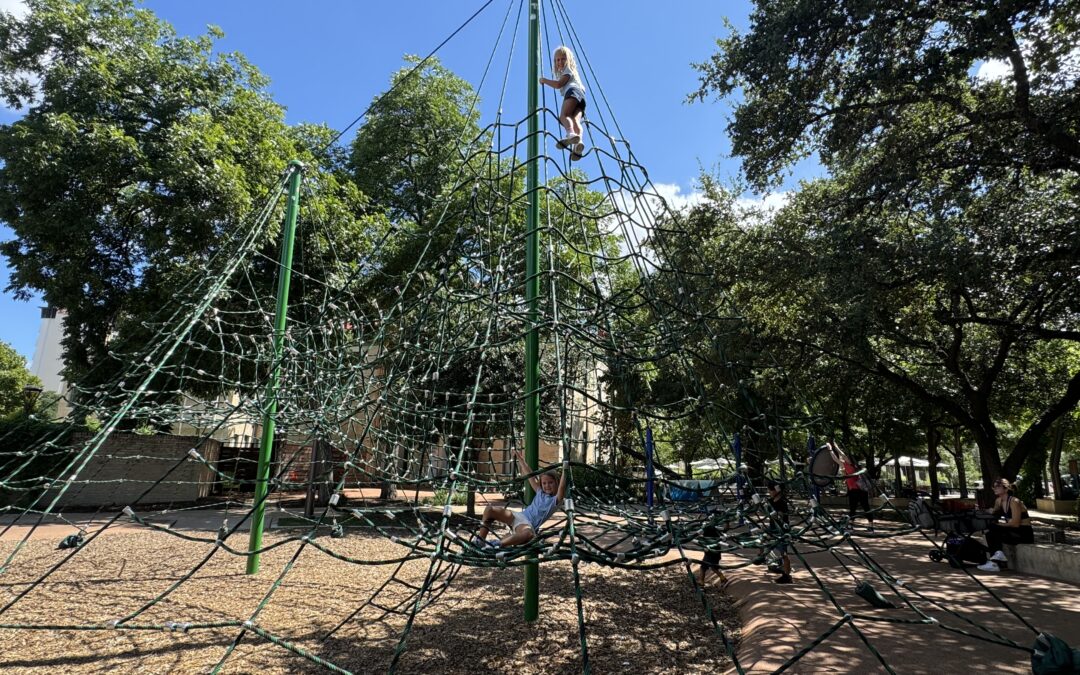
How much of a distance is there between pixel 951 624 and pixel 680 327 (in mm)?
3087

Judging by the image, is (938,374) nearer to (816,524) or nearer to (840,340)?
(840,340)

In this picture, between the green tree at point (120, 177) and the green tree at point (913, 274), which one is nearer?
the green tree at point (913, 274)

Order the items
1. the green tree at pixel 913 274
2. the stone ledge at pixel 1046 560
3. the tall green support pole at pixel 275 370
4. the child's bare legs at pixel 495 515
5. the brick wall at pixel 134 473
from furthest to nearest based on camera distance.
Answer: the brick wall at pixel 134 473
the green tree at pixel 913 274
the stone ledge at pixel 1046 560
the tall green support pole at pixel 275 370
the child's bare legs at pixel 495 515

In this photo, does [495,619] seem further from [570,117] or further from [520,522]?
[570,117]

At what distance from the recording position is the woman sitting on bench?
6.47m

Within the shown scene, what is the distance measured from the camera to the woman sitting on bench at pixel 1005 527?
647 cm

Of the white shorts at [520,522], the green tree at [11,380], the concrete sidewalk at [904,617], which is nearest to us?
the concrete sidewalk at [904,617]

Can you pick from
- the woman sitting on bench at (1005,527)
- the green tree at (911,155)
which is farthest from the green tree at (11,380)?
the woman sitting on bench at (1005,527)

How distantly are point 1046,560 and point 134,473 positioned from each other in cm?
1540

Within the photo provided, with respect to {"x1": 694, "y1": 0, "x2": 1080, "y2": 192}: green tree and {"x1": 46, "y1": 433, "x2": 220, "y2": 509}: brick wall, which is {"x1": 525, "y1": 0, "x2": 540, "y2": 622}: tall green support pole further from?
{"x1": 46, "y1": 433, "x2": 220, "y2": 509}: brick wall

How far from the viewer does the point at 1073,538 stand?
9.16 metres

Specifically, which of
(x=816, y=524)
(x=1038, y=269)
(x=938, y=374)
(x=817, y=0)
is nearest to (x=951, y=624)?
(x=816, y=524)

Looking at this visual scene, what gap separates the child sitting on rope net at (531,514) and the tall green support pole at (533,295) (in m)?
0.18

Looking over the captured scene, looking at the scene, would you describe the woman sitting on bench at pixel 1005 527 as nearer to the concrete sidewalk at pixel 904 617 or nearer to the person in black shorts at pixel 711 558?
the concrete sidewalk at pixel 904 617
